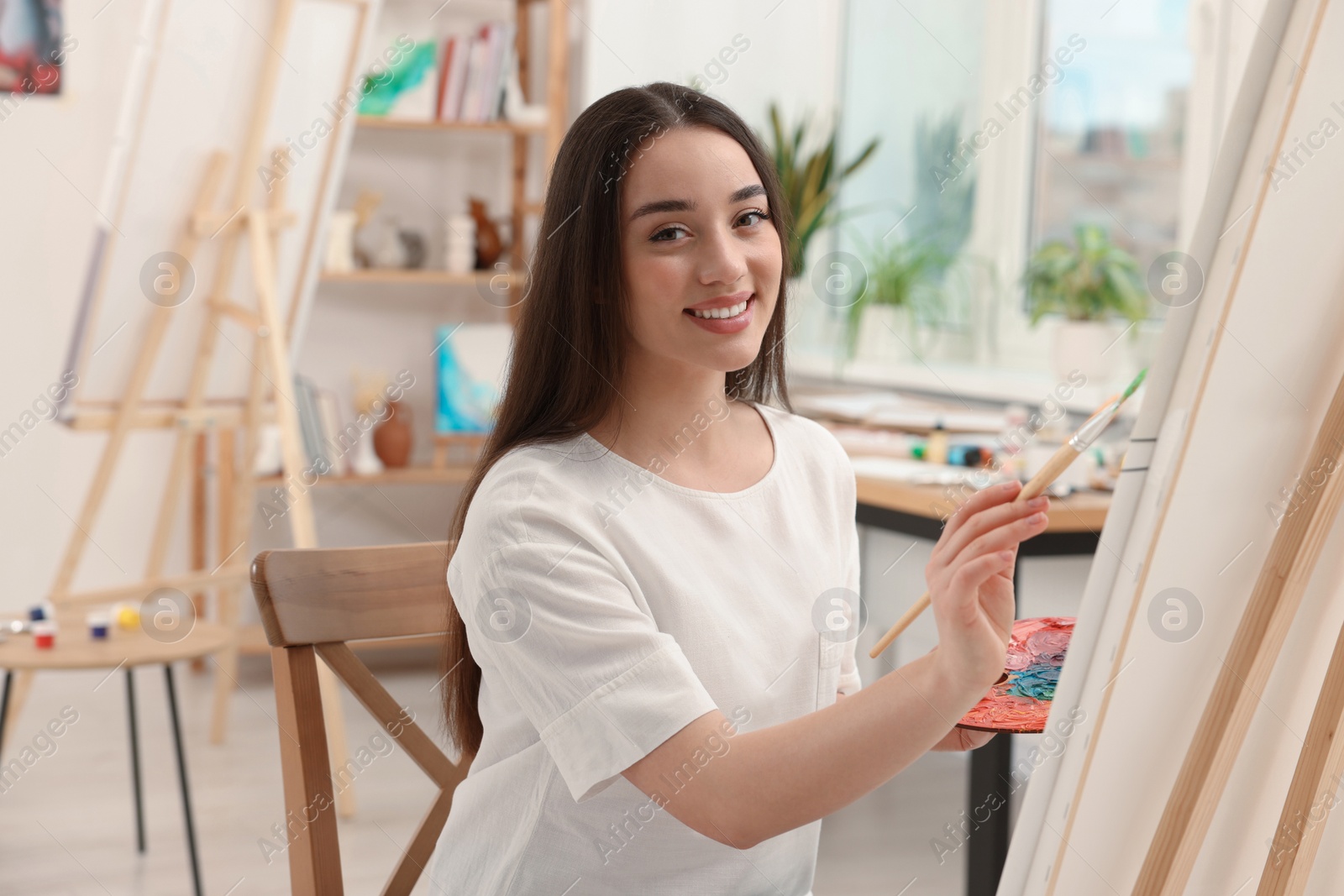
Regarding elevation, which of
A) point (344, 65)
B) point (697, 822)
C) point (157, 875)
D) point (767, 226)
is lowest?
point (157, 875)

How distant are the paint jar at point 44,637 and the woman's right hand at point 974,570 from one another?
1958 millimetres

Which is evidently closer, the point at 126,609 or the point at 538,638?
the point at 538,638

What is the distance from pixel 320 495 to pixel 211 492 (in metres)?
0.34

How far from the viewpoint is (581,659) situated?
100 cm

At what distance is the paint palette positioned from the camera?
1163mm

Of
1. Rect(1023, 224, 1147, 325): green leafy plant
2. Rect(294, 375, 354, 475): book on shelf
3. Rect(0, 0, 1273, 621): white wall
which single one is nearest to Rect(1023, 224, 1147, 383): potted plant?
Rect(1023, 224, 1147, 325): green leafy plant

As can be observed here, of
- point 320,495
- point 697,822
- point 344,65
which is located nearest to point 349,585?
point 697,822

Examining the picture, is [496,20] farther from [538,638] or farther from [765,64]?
[538,638]

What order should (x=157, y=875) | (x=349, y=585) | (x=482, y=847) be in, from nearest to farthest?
(x=482, y=847), (x=349, y=585), (x=157, y=875)

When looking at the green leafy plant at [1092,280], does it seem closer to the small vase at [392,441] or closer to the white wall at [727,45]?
the white wall at [727,45]

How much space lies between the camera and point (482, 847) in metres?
1.12

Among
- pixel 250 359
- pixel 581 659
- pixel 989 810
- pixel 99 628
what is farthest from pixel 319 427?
pixel 581 659

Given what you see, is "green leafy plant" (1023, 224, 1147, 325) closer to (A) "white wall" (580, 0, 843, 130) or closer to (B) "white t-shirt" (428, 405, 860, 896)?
(A) "white wall" (580, 0, 843, 130)

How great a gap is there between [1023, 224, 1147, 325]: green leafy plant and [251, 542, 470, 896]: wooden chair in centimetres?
215
